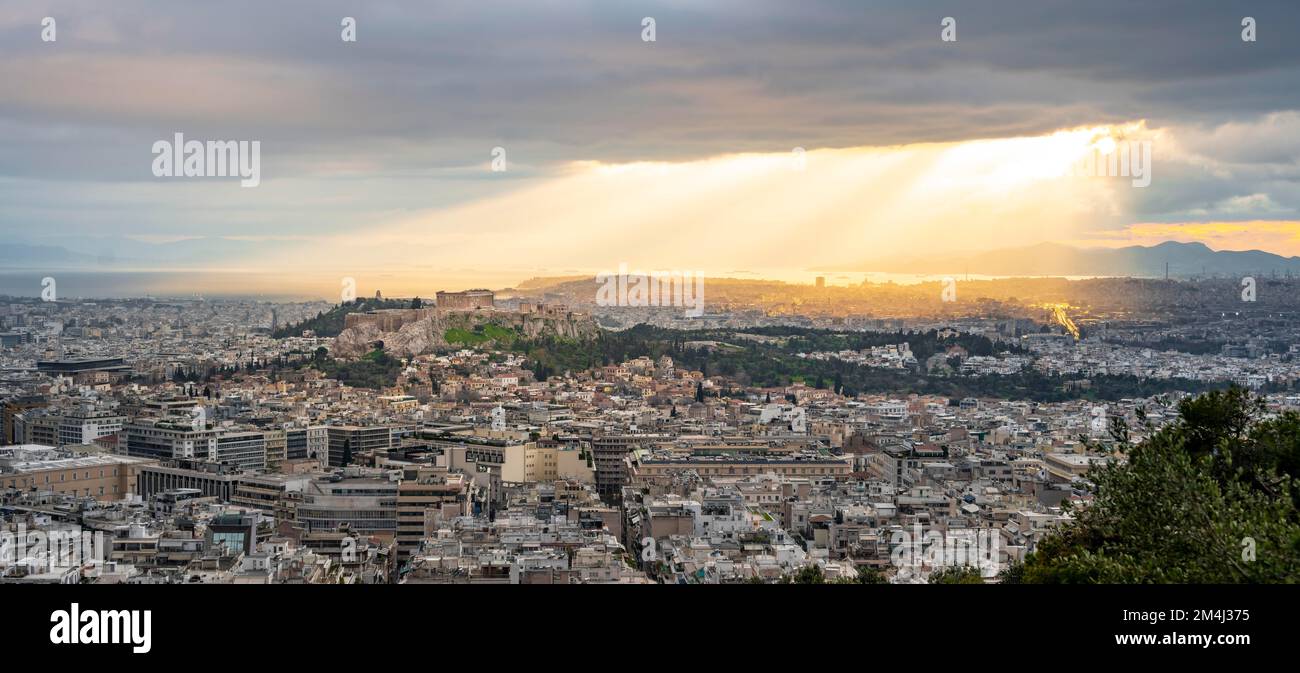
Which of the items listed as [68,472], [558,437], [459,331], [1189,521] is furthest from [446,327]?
[1189,521]

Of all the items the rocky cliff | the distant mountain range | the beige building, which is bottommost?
the beige building

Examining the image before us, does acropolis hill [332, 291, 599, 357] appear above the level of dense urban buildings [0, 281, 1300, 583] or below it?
above

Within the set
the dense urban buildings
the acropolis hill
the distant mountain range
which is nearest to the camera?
the dense urban buildings

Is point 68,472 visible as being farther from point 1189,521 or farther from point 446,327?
point 446,327

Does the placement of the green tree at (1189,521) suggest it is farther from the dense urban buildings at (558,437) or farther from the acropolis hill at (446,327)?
the acropolis hill at (446,327)

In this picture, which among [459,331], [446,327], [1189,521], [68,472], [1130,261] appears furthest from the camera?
[1130,261]

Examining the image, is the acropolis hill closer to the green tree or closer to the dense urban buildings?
the dense urban buildings

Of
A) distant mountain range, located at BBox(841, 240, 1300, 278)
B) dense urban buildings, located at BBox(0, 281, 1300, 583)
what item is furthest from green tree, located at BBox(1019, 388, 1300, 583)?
distant mountain range, located at BBox(841, 240, 1300, 278)

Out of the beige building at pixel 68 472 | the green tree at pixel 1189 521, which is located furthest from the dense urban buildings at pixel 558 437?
the green tree at pixel 1189 521

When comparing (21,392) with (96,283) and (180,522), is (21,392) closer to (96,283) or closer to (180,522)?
(96,283)
